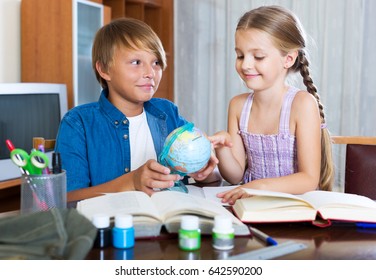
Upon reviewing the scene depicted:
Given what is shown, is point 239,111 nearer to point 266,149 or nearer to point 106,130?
point 266,149

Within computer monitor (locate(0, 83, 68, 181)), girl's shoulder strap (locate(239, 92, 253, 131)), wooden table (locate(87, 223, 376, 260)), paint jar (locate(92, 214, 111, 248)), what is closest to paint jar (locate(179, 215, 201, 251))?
wooden table (locate(87, 223, 376, 260))

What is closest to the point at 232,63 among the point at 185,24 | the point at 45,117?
the point at 185,24

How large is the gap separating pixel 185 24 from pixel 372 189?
360cm

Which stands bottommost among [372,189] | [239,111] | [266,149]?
[372,189]

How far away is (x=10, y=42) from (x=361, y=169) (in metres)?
2.36

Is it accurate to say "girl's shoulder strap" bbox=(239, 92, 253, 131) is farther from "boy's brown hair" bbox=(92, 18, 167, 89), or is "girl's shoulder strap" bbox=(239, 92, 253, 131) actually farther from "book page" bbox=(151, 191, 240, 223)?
"book page" bbox=(151, 191, 240, 223)

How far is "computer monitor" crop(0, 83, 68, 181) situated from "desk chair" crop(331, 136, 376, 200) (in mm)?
1754

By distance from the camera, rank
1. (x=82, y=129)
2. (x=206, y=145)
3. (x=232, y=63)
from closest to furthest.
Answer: (x=206, y=145), (x=82, y=129), (x=232, y=63)

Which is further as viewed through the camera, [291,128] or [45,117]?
[45,117]

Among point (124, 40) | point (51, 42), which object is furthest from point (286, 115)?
point (51, 42)

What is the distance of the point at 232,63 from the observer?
500cm

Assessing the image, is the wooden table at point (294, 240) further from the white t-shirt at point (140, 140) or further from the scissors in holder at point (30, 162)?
the white t-shirt at point (140, 140)

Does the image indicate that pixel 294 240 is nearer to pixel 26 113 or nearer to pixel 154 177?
pixel 154 177
